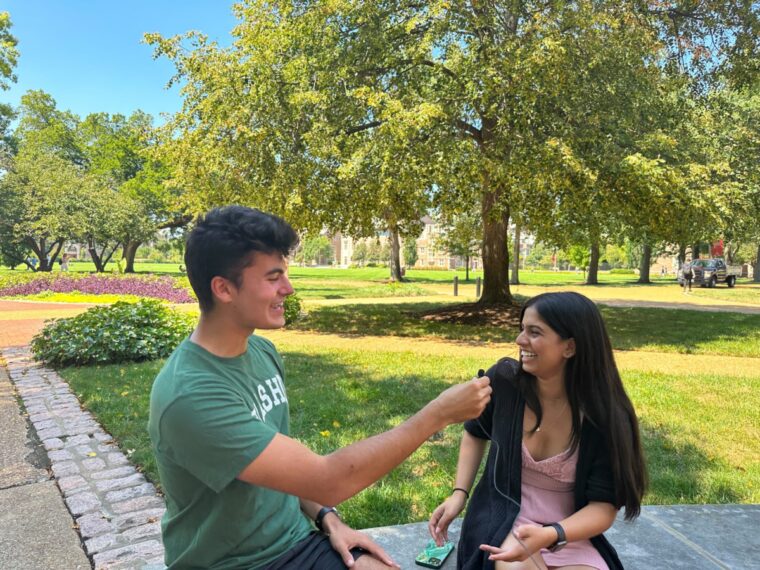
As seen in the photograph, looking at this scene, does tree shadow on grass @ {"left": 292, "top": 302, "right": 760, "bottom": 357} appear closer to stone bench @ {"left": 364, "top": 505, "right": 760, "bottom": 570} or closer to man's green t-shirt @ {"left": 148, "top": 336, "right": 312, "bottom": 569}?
stone bench @ {"left": 364, "top": 505, "right": 760, "bottom": 570}

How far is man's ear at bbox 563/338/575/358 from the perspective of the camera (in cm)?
216

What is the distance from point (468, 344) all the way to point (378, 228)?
377 inches

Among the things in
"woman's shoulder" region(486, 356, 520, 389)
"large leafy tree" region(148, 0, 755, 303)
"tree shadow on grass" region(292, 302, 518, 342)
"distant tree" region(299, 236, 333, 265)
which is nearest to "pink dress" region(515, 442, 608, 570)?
"woman's shoulder" region(486, 356, 520, 389)

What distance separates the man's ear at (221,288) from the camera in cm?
166

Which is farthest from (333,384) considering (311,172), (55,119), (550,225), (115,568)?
(55,119)

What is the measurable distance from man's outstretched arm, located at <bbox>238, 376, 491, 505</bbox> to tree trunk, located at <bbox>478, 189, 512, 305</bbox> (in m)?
13.4

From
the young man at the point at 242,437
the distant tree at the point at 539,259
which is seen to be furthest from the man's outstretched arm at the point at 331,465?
the distant tree at the point at 539,259

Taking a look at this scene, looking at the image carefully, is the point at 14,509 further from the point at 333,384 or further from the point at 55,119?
the point at 55,119

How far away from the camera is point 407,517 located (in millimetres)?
3727

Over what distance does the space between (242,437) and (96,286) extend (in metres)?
26.3

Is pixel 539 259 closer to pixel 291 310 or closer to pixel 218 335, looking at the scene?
pixel 291 310

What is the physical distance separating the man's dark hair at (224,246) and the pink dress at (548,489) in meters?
1.28

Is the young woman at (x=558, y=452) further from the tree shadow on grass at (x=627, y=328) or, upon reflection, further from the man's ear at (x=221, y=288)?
the tree shadow on grass at (x=627, y=328)

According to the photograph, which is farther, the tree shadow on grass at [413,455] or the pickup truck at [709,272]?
the pickup truck at [709,272]
